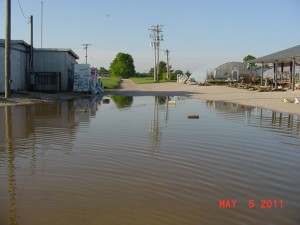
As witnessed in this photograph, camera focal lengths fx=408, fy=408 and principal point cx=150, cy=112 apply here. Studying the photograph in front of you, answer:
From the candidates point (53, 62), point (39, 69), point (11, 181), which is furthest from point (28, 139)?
point (53, 62)

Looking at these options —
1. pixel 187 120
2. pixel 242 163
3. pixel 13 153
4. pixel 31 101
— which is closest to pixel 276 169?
pixel 242 163

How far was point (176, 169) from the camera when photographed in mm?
7555

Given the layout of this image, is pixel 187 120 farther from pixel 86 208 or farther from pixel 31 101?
pixel 31 101

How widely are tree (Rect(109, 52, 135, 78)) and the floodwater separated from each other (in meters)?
125

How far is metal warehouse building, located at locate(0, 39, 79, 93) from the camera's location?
31.5 meters

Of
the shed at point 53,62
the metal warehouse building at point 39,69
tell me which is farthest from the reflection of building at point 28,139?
the shed at point 53,62

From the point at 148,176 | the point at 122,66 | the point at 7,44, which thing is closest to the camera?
the point at 148,176

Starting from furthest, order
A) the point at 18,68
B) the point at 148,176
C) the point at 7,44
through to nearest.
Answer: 1. the point at 18,68
2. the point at 7,44
3. the point at 148,176

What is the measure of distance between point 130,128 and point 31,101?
532 inches

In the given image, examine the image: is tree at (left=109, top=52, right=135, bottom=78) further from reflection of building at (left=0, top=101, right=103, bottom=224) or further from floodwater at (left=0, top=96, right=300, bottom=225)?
floodwater at (left=0, top=96, right=300, bottom=225)

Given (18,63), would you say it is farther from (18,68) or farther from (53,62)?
(53,62)

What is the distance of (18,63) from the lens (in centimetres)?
3259

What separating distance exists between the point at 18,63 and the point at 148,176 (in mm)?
28108

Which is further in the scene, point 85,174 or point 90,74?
point 90,74
